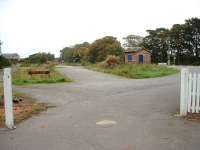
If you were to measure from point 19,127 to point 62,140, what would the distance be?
187 cm

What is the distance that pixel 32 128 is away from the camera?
7500 mm

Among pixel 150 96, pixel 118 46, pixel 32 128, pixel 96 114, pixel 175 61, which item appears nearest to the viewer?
pixel 32 128

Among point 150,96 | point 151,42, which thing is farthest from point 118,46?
point 150,96

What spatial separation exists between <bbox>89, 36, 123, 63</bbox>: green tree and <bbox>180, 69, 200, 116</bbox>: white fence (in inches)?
1921

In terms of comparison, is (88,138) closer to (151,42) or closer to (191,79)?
(191,79)

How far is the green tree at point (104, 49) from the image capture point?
57.8 metres

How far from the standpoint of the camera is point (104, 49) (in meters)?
58.8

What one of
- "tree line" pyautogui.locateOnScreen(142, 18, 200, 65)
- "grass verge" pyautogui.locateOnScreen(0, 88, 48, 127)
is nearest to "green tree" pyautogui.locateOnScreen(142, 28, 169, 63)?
"tree line" pyautogui.locateOnScreen(142, 18, 200, 65)

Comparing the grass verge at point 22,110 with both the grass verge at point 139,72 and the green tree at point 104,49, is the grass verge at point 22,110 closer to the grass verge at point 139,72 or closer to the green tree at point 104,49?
the grass verge at point 139,72

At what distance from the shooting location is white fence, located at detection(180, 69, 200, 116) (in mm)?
8539

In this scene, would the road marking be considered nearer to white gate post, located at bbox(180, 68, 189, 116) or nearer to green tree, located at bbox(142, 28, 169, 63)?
white gate post, located at bbox(180, 68, 189, 116)

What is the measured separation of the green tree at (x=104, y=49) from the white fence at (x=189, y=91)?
48803 mm

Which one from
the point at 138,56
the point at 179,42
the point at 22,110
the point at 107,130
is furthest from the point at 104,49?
the point at 107,130

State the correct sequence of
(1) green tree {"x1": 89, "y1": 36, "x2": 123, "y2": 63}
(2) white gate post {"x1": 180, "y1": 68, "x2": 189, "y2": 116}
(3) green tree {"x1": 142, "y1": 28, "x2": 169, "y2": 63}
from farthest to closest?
(3) green tree {"x1": 142, "y1": 28, "x2": 169, "y2": 63}, (1) green tree {"x1": 89, "y1": 36, "x2": 123, "y2": 63}, (2) white gate post {"x1": 180, "y1": 68, "x2": 189, "y2": 116}
